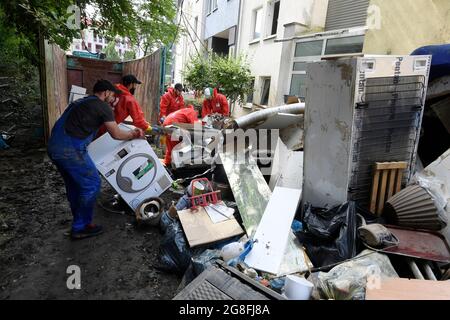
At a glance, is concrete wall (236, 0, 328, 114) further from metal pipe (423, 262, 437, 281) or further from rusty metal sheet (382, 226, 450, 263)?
metal pipe (423, 262, 437, 281)

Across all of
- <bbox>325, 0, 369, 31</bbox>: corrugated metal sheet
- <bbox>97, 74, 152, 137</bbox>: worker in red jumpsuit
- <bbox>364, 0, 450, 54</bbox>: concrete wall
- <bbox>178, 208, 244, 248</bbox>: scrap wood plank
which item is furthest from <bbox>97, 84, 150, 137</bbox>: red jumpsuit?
<bbox>325, 0, 369, 31</bbox>: corrugated metal sheet

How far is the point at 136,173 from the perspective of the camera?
3.58 metres

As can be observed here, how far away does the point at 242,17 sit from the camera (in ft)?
39.6

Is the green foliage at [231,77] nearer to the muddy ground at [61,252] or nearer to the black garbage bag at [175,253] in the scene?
the muddy ground at [61,252]

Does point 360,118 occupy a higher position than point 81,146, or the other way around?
point 360,118

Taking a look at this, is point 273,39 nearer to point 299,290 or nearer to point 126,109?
point 126,109

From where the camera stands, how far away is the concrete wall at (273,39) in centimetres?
787

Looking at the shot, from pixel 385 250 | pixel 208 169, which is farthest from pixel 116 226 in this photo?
pixel 385 250

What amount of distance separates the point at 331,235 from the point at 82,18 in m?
4.56

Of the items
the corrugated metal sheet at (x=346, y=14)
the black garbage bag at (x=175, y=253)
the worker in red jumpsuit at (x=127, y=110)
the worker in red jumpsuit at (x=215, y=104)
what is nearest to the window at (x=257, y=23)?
the corrugated metal sheet at (x=346, y=14)

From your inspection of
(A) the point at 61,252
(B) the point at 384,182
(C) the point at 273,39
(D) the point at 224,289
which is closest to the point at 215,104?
(C) the point at 273,39

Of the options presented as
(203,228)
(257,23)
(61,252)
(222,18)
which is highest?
(222,18)

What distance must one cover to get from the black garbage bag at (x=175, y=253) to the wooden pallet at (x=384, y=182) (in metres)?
1.86
